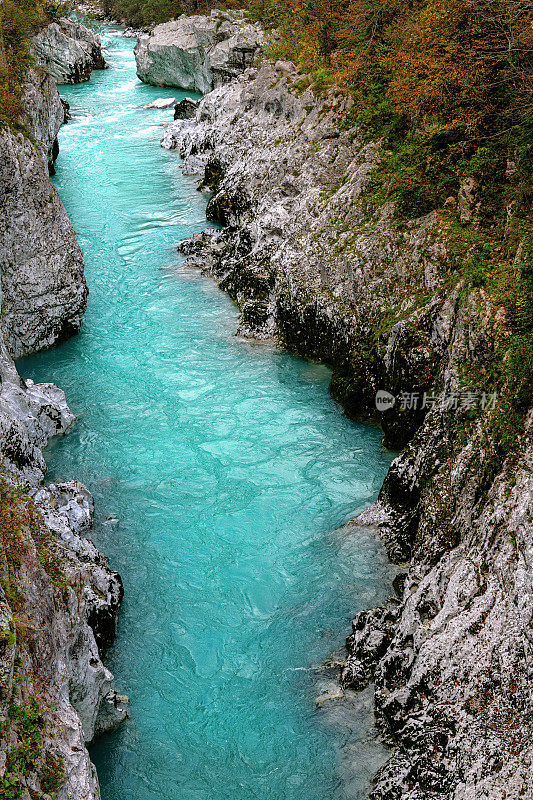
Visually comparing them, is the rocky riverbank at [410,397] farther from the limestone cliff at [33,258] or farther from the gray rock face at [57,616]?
the limestone cliff at [33,258]

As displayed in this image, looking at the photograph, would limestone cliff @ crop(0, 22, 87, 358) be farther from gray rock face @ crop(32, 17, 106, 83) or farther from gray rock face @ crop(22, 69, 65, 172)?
gray rock face @ crop(32, 17, 106, 83)

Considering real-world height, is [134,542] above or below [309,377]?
below

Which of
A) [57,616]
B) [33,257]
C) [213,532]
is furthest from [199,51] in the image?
[57,616]

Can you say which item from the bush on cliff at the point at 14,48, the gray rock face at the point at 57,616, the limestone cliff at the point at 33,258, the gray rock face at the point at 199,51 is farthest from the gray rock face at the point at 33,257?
the gray rock face at the point at 199,51

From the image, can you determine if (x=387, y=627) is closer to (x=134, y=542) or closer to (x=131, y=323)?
(x=134, y=542)

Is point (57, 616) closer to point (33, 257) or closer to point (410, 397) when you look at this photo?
point (410, 397)

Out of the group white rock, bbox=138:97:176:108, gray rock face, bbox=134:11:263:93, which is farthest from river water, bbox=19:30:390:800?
white rock, bbox=138:97:176:108

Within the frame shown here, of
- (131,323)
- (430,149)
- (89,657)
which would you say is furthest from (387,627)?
(131,323)
